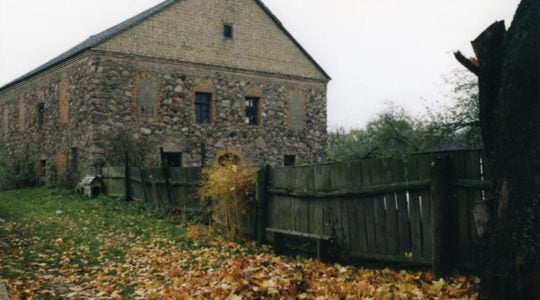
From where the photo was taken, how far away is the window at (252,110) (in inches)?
861

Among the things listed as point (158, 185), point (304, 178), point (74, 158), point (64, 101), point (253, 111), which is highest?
point (64, 101)

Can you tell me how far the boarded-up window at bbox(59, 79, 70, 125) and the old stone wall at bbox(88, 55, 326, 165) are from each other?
2151mm

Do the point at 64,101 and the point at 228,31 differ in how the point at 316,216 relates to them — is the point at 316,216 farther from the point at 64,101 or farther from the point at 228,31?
the point at 64,101

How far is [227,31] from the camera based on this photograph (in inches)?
836

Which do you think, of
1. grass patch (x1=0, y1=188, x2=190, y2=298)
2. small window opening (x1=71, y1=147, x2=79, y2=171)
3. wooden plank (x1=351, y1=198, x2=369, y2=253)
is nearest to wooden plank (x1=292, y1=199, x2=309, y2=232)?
wooden plank (x1=351, y1=198, x2=369, y2=253)

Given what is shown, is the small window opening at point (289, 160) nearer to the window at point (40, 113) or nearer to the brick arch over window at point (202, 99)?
the brick arch over window at point (202, 99)

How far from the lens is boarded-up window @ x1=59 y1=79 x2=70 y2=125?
1975 centimetres

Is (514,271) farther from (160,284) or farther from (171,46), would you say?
(171,46)

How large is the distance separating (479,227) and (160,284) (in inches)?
169

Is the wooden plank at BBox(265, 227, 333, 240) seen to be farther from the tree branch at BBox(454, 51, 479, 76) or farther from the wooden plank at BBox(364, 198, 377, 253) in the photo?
the tree branch at BBox(454, 51, 479, 76)

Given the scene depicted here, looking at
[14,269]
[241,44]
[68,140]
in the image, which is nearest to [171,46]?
[241,44]

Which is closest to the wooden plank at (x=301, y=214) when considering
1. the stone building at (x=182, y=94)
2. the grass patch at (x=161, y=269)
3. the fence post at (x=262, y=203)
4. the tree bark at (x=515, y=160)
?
the grass patch at (x=161, y=269)

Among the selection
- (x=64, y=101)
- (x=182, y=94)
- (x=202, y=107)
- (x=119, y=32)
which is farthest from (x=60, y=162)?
(x=202, y=107)

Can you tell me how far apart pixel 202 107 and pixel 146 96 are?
109 inches
